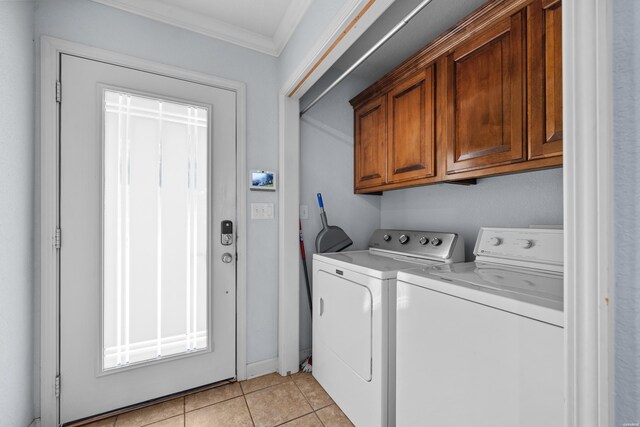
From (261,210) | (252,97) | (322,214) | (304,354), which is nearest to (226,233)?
(261,210)

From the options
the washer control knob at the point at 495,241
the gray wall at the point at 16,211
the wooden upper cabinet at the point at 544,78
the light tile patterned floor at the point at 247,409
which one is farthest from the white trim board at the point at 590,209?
the gray wall at the point at 16,211

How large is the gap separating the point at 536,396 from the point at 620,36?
0.93 m

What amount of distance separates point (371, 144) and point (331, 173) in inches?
16.9

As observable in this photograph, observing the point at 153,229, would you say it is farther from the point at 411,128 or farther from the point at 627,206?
the point at 627,206

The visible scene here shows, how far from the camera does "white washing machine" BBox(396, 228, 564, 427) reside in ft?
2.63

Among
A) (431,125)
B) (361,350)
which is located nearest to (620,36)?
(431,125)

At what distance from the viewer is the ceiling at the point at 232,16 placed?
1757 mm

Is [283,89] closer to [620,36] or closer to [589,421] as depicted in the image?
[620,36]

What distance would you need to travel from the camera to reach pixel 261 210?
211cm

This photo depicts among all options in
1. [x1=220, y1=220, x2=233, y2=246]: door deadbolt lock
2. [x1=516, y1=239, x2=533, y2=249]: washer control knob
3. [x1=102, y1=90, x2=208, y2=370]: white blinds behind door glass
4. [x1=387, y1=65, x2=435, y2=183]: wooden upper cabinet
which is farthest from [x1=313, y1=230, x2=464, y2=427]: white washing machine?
[x1=102, y1=90, x2=208, y2=370]: white blinds behind door glass

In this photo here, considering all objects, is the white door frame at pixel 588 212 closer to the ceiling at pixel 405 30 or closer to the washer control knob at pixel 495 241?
the washer control knob at pixel 495 241

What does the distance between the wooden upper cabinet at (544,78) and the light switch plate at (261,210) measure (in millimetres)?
1646

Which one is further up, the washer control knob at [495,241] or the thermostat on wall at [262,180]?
the thermostat on wall at [262,180]

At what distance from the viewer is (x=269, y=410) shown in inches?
67.1
